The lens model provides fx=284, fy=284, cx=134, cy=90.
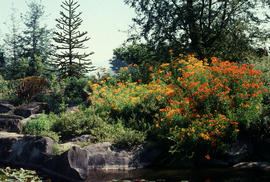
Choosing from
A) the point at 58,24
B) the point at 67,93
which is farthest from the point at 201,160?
the point at 58,24

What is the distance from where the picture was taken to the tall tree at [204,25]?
16997 mm

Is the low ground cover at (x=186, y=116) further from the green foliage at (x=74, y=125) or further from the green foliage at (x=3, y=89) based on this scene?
the green foliage at (x=3, y=89)

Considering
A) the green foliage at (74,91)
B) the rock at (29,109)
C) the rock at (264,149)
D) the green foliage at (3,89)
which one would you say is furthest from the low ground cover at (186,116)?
the green foliage at (3,89)

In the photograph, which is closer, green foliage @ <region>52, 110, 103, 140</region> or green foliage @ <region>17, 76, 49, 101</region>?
green foliage @ <region>52, 110, 103, 140</region>

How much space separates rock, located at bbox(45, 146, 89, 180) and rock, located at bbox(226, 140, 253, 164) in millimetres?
3744

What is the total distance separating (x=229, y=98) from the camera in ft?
27.4

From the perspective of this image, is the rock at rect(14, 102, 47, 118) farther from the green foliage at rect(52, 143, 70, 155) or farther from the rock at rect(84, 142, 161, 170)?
the rock at rect(84, 142, 161, 170)

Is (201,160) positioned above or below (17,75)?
below

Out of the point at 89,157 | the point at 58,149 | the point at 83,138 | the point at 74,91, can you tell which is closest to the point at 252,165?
the point at 89,157

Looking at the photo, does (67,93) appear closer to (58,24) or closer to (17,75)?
(58,24)

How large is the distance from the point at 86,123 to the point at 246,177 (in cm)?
540

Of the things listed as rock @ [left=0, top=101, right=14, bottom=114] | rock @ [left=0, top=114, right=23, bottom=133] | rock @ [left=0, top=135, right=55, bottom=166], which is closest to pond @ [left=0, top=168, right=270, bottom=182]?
rock @ [left=0, top=135, right=55, bottom=166]

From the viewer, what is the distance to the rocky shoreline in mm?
6973

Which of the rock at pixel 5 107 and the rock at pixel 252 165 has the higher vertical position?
the rock at pixel 5 107
